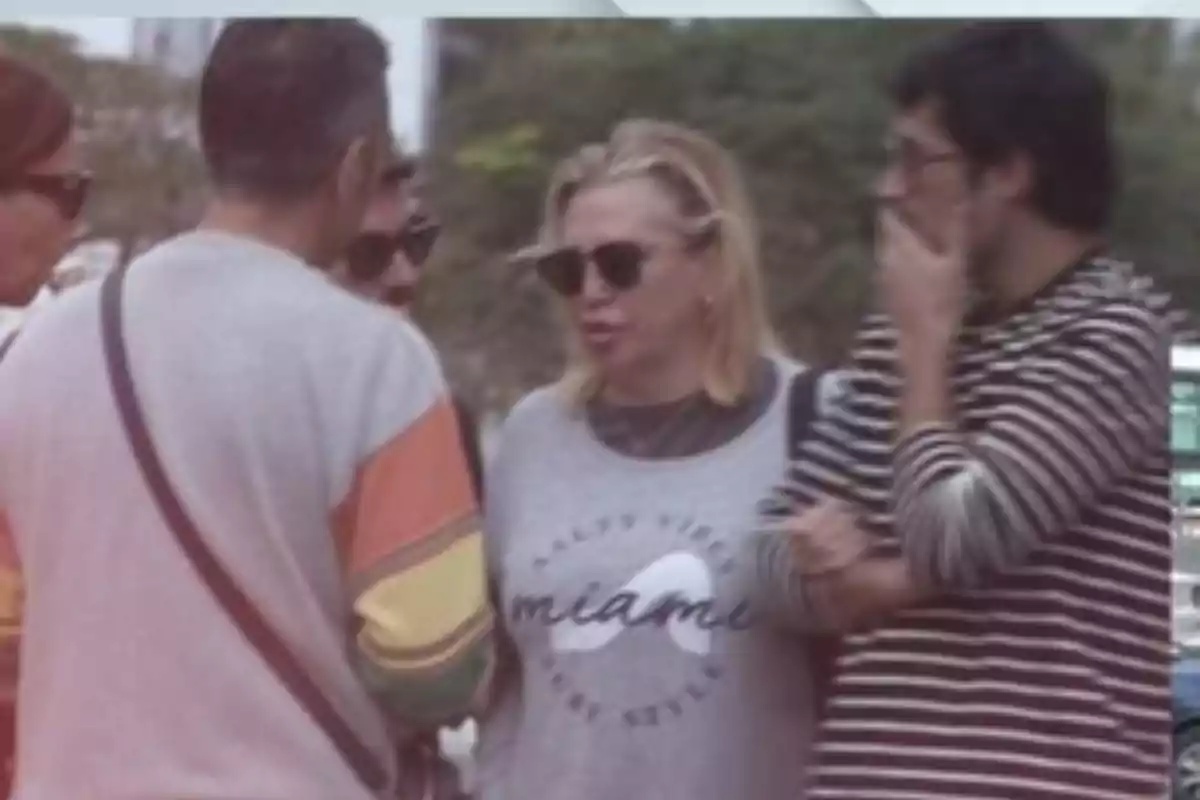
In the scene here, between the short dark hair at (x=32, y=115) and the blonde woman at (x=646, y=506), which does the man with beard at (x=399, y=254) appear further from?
the short dark hair at (x=32, y=115)

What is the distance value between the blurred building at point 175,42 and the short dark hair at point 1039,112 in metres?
0.65

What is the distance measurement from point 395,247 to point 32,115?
378mm

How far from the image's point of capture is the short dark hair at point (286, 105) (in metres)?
2.15

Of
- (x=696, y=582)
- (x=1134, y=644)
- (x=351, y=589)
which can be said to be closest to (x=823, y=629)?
(x=696, y=582)

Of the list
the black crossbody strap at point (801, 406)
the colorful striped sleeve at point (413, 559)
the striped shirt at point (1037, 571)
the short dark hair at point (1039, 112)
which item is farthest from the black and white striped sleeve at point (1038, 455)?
the colorful striped sleeve at point (413, 559)

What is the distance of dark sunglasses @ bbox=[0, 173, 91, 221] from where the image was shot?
2465 millimetres

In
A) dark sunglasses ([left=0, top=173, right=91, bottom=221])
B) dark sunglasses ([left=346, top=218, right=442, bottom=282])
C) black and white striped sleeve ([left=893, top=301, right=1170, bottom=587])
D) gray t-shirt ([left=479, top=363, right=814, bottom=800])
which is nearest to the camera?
black and white striped sleeve ([left=893, top=301, right=1170, bottom=587])

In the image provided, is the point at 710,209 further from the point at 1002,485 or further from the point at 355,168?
the point at 1002,485

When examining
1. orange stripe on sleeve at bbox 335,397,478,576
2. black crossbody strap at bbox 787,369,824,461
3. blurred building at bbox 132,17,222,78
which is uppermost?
blurred building at bbox 132,17,222,78

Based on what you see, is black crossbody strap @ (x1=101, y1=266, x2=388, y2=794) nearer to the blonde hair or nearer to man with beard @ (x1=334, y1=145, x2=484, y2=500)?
man with beard @ (x1=334, y1=145, x2=484, y2=500)

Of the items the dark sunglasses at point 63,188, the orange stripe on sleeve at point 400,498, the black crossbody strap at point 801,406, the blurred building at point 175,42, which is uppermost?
the blurred building at point 175,42

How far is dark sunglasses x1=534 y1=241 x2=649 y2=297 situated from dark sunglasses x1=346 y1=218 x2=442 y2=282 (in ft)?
0.39

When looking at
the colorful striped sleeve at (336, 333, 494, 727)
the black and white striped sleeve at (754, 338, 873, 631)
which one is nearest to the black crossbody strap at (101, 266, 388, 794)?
the colorful striped sleeve at (336, 333, 494, 727)

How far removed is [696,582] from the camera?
226 centimetres
